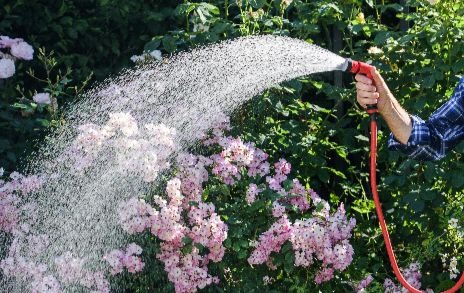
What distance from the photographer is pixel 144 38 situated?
4484mm

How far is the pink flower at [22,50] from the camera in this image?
404 cm

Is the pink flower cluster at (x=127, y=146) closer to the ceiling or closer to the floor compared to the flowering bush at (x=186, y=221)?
closer to the ceiling

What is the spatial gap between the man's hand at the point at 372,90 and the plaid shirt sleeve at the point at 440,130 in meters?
0.14

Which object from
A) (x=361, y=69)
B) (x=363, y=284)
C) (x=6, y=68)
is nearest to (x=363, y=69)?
(x=361, y=69)

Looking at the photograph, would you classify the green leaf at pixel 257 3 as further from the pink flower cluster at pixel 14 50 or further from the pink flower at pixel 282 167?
the pink flower cluster at pixel 14 50

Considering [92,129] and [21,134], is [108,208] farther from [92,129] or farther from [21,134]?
[21,134]

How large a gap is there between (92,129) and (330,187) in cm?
129

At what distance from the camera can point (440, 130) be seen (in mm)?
2633

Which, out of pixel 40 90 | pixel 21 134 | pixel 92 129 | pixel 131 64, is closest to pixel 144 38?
pixel 131 64

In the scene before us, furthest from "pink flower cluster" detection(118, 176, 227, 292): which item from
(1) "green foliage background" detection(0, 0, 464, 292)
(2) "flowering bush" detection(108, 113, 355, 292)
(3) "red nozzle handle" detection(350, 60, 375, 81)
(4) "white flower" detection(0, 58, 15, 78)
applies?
(4) "white flower" detection(0, 58, 15, 78)

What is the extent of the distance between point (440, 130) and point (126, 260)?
1.10 metres

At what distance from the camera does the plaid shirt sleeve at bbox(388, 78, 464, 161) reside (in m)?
2.59

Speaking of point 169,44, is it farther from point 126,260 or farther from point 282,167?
point 126,260

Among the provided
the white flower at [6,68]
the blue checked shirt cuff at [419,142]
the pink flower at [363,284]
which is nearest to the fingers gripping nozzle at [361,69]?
the blue checked shirt cuff at [419,142]
